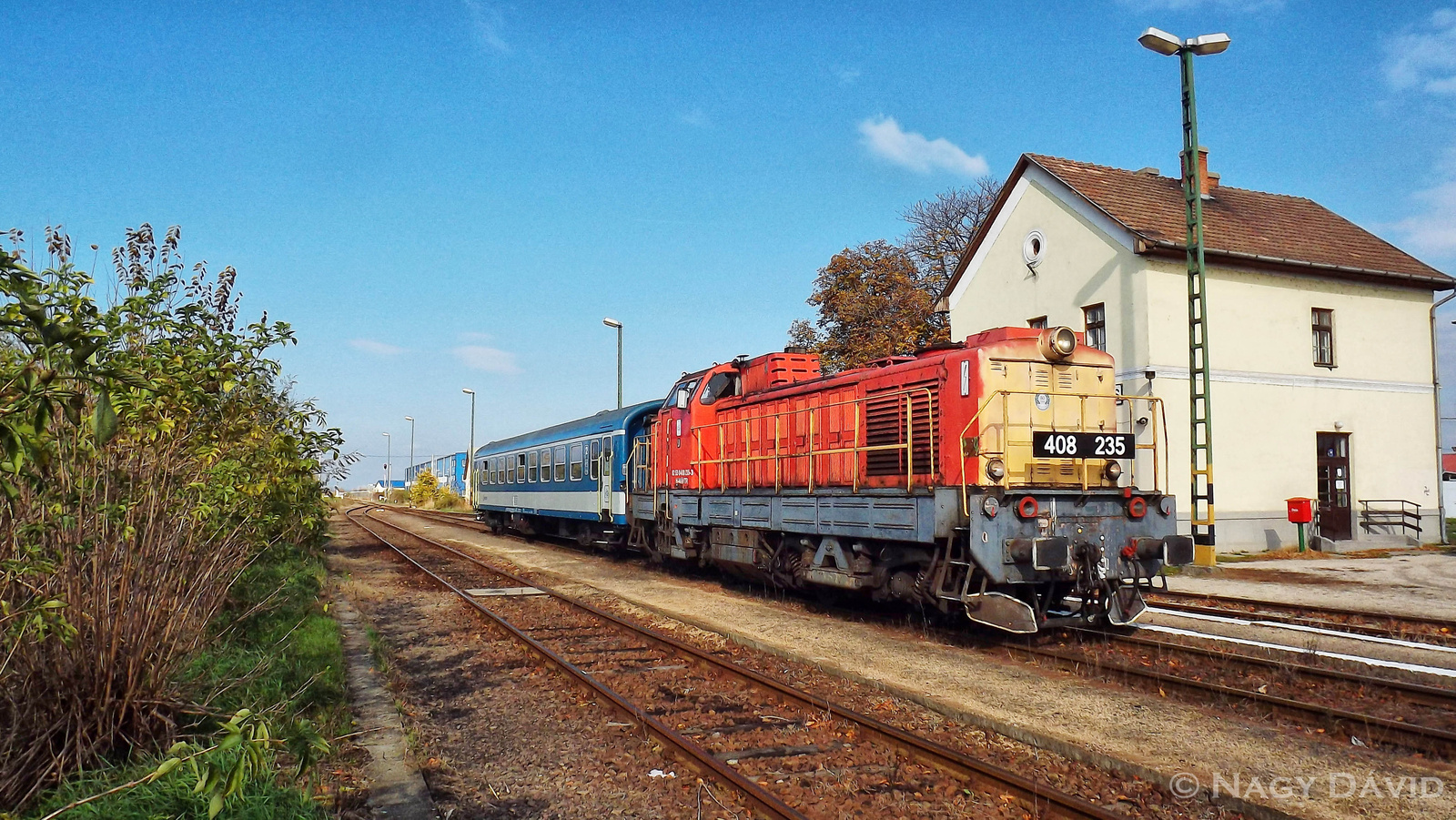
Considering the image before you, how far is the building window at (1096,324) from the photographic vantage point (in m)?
20.8

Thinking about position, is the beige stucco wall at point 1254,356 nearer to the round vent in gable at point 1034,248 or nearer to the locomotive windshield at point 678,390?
the round vent in gable at point 1034,248

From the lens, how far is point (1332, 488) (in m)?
21.7

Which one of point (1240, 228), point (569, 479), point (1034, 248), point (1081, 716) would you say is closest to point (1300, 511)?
point (1240, 228)

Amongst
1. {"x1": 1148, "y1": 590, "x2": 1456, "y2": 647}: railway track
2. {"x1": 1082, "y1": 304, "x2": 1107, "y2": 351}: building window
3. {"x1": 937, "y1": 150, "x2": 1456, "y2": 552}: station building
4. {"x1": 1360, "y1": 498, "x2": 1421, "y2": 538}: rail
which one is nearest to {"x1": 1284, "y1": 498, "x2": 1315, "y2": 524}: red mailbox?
{"x1": 937, "y1": 150, "x2": 1456, "y2": 552}: station building

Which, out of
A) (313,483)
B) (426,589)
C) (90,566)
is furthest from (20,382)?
(426,589)

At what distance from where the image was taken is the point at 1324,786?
5.09 metres

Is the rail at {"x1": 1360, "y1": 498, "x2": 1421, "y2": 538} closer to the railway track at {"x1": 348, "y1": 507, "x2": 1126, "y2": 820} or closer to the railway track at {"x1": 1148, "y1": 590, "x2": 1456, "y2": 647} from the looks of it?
the railway track at {"x1": 1148, "y1": 590, "x2": 1456, "y2": 647}

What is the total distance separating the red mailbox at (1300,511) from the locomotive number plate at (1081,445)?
13.1 metres

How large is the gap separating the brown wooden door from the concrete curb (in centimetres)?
2211

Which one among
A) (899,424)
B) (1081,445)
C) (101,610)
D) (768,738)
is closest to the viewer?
(101,610)

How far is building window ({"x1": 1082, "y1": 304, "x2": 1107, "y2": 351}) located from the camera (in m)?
20.8

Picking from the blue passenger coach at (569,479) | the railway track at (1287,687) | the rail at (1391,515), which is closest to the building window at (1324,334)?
the rail at (1391,515)

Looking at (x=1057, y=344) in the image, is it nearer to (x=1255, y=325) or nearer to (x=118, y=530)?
(x=118, y=530)

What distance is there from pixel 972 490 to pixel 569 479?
49.3ft
